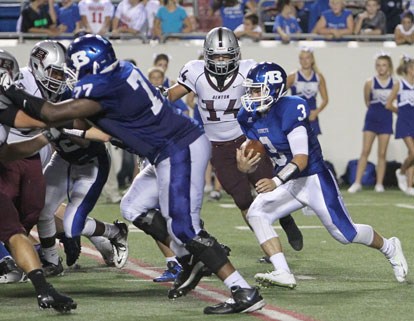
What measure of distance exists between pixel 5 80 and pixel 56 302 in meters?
1.23

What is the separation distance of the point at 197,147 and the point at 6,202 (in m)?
1.08

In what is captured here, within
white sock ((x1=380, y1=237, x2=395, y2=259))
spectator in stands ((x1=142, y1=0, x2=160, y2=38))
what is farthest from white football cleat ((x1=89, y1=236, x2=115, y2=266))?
spectator in stands ((x1=142, y1=0, x2=160, y2=38))

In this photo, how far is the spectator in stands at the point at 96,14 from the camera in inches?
526

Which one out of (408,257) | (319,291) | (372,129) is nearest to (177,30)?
(372,129)

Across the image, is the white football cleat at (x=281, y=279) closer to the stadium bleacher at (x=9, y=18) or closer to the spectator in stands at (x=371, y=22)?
the spectator in stands at (x=371, y=22)

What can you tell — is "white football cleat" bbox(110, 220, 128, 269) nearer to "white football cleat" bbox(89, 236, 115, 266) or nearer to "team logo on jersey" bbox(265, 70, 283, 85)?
"white football cleat" bbox(89, 236, 115, 266)

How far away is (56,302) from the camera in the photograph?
5.25 m

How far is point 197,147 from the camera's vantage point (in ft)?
18.0

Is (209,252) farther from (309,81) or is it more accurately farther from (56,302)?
(309,81)

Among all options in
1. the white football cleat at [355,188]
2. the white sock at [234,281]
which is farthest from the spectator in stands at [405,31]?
the white sock at [234,281]

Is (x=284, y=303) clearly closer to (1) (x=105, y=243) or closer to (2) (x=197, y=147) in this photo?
(2) (x=197, y=147)

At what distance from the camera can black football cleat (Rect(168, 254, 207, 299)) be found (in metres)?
5.75

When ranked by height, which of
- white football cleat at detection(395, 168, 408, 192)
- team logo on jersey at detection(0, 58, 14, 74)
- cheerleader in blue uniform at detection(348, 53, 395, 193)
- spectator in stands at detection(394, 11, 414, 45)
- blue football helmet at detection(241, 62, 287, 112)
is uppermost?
team logo on jersey at detection(0, 58, 14, 74)

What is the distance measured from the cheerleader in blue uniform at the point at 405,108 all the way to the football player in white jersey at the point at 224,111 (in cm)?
504
